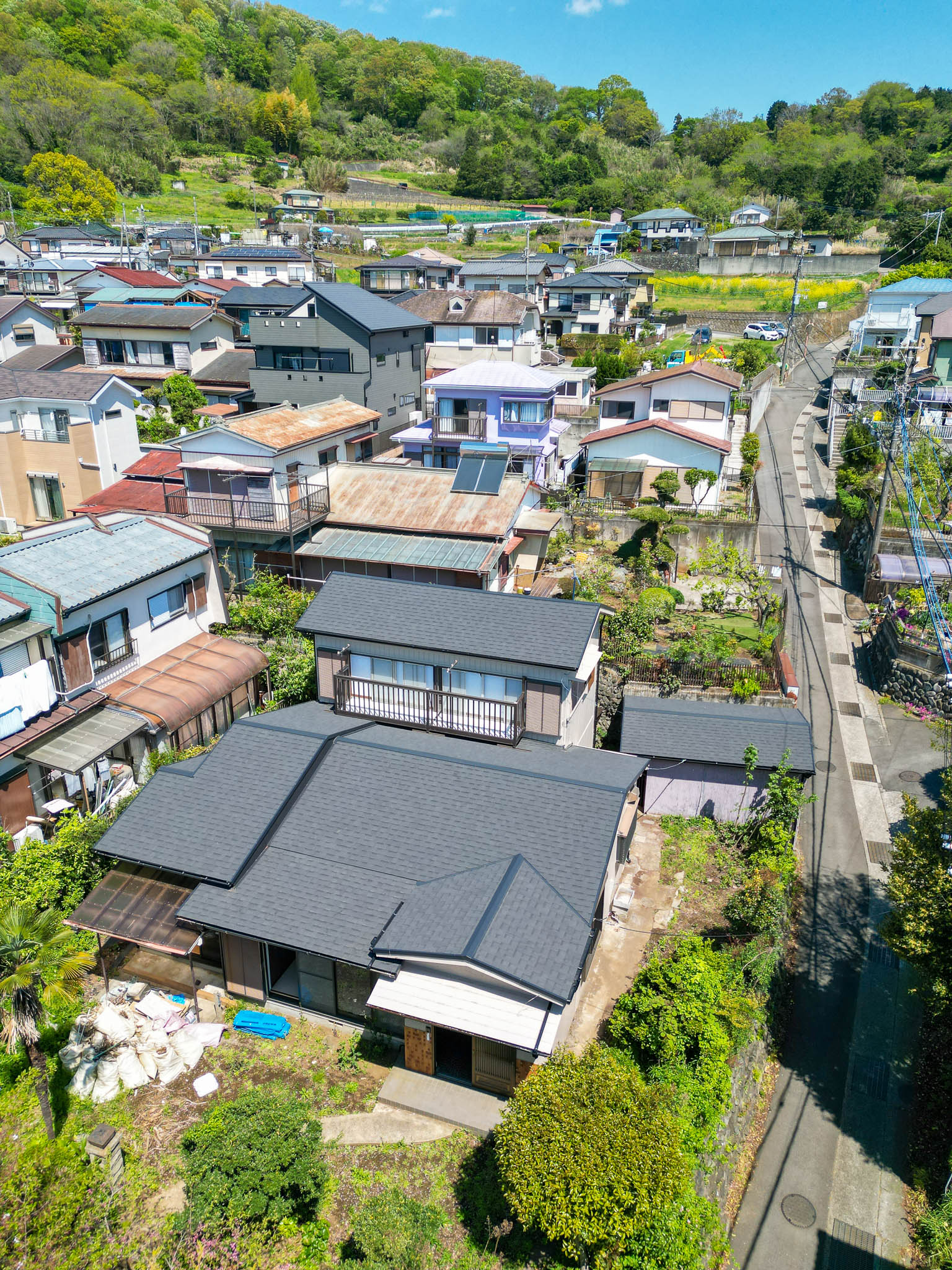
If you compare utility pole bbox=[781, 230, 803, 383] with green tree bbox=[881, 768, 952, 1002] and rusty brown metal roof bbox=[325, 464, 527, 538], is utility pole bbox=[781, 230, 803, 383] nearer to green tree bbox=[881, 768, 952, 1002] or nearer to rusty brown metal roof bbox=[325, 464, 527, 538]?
rusty brown metal roof bbox=[325, 464, 527, 538]

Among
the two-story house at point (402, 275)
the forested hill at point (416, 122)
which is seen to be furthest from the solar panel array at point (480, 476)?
the forested hill at point (416, 122)

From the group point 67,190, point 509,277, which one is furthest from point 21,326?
point 67,190

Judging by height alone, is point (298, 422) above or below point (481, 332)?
below

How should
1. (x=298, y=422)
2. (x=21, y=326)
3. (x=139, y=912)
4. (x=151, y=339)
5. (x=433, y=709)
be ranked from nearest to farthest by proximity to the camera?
(x=139, y=912), (x=433, y=709), (x=298, y=422), (x=151, y=339), (x=21, y=326)

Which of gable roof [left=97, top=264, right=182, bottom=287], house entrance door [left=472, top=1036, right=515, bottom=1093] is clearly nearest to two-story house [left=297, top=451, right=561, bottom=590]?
house entrance door [left=472, top=1036, right=515, bottom=1093]

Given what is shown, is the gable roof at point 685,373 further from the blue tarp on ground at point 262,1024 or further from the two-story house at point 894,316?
the blue tarp on ground at point 262,1024

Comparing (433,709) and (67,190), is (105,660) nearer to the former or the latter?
(433,709)
